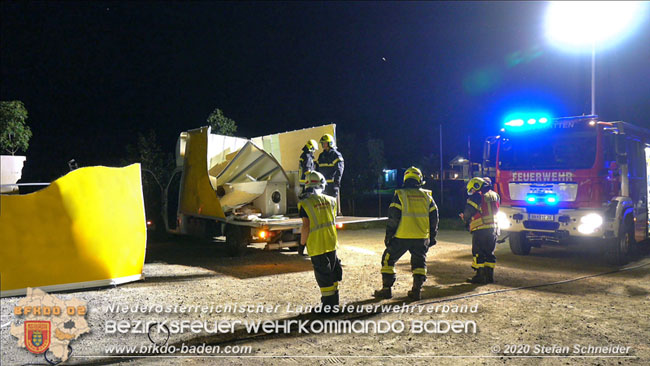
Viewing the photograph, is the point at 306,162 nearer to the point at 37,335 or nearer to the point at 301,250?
the point at 301,250

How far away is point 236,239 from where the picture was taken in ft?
31.5

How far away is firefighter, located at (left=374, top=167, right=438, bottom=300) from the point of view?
20.2ft

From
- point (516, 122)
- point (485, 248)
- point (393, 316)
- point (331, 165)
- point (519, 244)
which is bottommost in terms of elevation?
point (393, 316)

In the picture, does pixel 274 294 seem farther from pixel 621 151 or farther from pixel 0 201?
pixel 621 151

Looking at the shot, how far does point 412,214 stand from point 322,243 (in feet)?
Answer: 4.52

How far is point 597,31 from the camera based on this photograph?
14156 millimetres

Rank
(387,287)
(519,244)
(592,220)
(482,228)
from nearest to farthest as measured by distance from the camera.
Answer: (387,287) < (482,228) < (592,220) < (519,244)

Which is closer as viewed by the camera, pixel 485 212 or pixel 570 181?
pixel 485 212

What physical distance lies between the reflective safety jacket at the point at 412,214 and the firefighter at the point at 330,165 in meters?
2.88

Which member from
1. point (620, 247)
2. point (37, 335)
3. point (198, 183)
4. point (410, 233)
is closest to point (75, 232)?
point (37, 335)

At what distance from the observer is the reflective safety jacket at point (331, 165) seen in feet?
29.7

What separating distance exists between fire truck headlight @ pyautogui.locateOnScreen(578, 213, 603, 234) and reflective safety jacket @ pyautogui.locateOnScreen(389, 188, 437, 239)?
4242 mm

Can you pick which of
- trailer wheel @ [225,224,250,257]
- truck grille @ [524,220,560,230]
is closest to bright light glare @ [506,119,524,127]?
truck grille @ [524,220,560,230]

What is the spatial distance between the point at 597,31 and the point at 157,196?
47.1 ft
